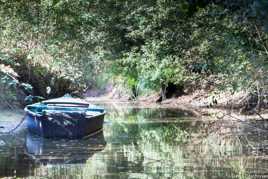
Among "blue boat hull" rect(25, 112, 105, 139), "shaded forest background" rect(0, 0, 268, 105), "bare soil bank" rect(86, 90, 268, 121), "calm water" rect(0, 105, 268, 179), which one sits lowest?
"calm water" rect(0, 105, 268, 179)

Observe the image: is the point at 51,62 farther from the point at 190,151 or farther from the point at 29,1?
the point at 190,151

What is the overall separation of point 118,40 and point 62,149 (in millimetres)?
16966

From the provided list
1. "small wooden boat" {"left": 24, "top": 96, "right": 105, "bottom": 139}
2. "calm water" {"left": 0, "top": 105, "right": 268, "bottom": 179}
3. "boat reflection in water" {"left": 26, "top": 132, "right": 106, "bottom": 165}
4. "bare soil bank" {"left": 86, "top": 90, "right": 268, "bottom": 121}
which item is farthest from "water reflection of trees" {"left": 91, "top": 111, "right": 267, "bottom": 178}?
"small wooden boat" {"left": 24, "top": 96, "right": 105, "bottom": 139}

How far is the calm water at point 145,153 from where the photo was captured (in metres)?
12.0

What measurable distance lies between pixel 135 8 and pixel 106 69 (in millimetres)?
8143

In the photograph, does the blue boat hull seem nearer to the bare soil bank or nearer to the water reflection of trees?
the water reflection of trees

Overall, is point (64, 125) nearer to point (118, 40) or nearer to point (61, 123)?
point (61, 123)

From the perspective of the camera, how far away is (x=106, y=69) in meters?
37.8

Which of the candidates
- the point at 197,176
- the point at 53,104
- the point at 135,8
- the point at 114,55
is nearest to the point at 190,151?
the point at 197,176

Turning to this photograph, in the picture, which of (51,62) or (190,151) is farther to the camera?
(51,62)

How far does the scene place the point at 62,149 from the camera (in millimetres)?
15977

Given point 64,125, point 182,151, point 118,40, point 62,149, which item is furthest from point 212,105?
point 62,149

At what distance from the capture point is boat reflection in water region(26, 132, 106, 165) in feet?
46.3

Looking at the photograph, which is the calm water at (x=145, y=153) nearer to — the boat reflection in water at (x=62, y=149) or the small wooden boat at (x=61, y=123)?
the boat reflection in water at (x=62, y=149)
